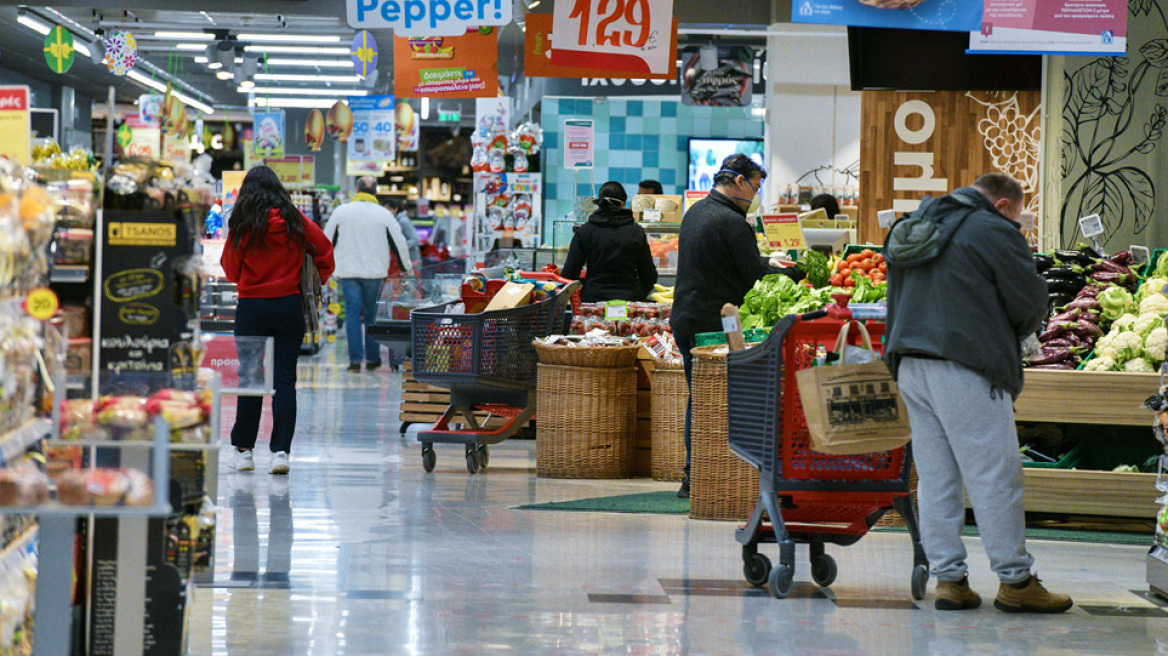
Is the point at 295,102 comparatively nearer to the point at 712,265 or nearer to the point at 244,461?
the point at 244,461

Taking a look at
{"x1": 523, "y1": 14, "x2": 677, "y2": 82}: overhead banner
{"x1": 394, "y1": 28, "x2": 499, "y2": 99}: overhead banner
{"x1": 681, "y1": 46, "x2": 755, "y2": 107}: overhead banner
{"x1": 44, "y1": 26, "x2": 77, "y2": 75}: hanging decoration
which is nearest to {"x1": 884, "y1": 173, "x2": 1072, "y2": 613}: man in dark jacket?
{"x1": 523, "y1": 14, "x2": 677, "y2": 82}: overhead banner

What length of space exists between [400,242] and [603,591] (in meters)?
8.90

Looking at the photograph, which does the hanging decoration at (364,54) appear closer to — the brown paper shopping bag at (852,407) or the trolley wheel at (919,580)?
the brown paper shopping bag at (852,407)

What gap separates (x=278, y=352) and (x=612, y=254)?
2352 millimetres

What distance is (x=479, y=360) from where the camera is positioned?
7.29 metres

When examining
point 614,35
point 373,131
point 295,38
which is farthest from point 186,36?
point 614,35

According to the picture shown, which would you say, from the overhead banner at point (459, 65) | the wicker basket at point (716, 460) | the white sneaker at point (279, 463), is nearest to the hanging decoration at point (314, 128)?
the overhead banner at point (459, 65)

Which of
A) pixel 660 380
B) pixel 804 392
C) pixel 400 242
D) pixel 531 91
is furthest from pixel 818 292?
pixel 531 91

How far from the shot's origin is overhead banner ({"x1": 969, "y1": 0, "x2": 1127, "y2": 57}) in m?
7.81

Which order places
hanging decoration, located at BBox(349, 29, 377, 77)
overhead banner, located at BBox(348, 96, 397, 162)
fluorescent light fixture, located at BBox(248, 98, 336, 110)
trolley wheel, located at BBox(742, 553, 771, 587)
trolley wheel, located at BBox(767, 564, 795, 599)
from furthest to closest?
fluorescent light fixture, located at BBox(248, 98, 336, 110)
overhead banner, located at BBox(348, 96, 397, 162)
hanging decoration, located at BBox(349, 29, 377, 77)
trolley wheel, located at BBox(742, 553, 771, 587)
trolley wheel, located at BBox(767, 564, 795, 599)

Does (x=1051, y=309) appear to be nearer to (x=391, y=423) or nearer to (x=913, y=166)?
(x=913, y=166)

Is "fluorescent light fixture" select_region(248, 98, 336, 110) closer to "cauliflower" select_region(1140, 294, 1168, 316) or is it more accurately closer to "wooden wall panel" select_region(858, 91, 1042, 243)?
"wooden wall panel" select_region(858, 91, 1042, 243)

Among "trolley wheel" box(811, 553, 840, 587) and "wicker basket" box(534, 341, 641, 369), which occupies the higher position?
"wicker basket" box(534, 341, 641, 369)

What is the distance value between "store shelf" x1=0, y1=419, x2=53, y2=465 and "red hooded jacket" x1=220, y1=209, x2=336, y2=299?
412 centimetres
